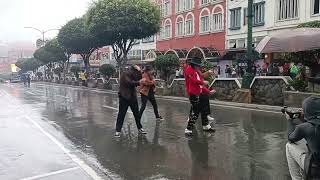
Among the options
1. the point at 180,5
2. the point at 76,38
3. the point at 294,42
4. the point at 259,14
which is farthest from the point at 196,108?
the point at 180,5

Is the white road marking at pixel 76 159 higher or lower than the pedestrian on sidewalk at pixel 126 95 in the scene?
lower

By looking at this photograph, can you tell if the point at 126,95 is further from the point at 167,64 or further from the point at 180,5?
the point at 180,5

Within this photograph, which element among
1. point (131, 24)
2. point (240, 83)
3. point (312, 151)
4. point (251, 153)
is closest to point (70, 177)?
point (251, 153)

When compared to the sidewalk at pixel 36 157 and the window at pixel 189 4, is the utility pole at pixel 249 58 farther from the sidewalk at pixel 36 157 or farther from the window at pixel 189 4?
the window at pixel 189 4

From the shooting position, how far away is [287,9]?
3300 centimetres

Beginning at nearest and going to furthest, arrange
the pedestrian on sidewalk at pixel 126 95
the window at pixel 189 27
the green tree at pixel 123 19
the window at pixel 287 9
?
the pedestrian on sidewalk at pixel 126 95 < the green tree at pixel 123 19 < the window at pixel 287 9 < the window at pixel 189 27

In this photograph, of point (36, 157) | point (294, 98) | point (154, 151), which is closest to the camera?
point (36, 157)

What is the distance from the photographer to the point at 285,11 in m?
33.2

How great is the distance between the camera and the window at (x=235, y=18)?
126 feet

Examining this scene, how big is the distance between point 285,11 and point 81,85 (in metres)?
23.0

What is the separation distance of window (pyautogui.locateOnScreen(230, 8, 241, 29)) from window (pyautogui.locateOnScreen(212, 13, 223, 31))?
1.70 m

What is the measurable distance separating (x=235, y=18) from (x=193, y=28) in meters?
7.43

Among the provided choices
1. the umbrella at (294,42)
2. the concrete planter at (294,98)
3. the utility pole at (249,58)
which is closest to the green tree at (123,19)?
the utility pole at (249,58)

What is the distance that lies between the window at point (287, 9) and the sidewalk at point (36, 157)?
24250 mm
